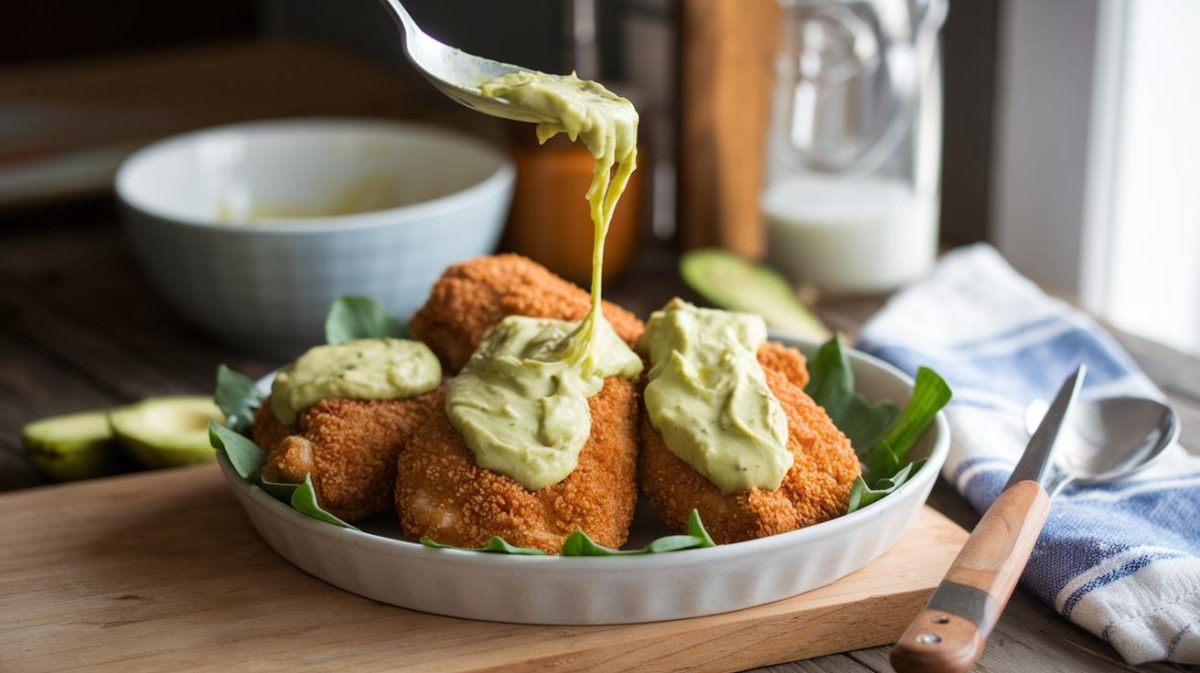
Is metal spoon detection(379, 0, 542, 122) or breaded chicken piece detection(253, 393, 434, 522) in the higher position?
metal spoon detection(379, 0, 542, 122)

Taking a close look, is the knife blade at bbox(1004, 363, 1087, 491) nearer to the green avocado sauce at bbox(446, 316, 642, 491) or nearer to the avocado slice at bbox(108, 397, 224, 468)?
the green avocado sauce at bbox(446, 316, 642, 491)

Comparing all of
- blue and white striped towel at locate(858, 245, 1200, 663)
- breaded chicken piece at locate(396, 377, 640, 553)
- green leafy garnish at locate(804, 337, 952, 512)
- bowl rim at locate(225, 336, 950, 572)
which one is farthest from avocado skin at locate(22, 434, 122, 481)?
blue and white striped towel at locate(858, 245, 1200, 663)

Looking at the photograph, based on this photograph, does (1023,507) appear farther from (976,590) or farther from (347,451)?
(347,451)

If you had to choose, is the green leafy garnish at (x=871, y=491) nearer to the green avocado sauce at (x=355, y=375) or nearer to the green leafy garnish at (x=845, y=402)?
the green leafy garnish at (x=845, y=402)

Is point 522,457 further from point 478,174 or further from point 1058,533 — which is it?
point 478,174

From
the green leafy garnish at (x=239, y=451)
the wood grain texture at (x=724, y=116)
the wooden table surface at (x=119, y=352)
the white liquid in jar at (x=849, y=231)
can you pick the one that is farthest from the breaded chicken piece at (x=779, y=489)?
the wood grain texture at (x=724, y=116)

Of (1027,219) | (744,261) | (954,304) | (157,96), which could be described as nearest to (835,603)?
(954,304)
